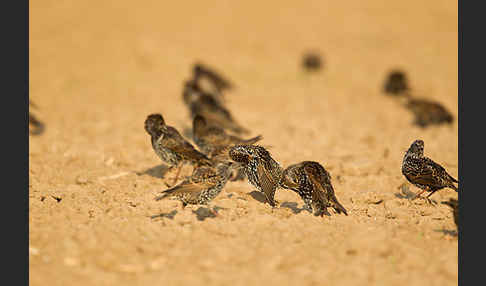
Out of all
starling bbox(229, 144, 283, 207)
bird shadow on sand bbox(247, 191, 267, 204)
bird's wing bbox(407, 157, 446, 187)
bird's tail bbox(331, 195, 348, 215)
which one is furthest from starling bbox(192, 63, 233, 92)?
bird's tail bbox(331, 195, 348, 215)

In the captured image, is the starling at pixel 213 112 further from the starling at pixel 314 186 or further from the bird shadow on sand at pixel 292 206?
the starling at pixel 314 186

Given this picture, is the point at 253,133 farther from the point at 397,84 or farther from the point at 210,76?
the point at 397,84

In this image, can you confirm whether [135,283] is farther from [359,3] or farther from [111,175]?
[359,3]

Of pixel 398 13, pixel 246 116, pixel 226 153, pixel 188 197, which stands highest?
pixel 398 13

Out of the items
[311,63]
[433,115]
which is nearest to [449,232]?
[433,115]

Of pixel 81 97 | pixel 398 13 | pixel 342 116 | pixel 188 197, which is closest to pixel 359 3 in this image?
pixel 398 13

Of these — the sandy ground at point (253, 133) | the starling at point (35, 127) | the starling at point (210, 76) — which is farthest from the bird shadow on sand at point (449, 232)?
the starling at point (210, 76)

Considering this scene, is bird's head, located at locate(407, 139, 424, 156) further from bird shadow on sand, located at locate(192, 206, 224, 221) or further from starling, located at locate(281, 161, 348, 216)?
bird shadow on sand, located at locate(192, 206, 224, 221)
